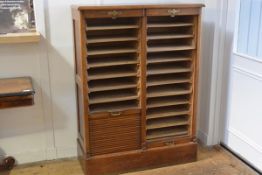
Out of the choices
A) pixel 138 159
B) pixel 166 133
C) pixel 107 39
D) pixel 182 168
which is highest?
pixel 107 39

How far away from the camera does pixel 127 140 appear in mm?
2623

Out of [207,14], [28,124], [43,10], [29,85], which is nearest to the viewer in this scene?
[29,85]

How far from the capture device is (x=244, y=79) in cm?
271

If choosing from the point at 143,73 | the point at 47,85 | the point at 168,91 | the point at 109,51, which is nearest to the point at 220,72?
the point at 168,91

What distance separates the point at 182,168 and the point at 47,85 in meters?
1.31

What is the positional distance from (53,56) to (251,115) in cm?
167

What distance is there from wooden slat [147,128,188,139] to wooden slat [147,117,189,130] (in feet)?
0.23

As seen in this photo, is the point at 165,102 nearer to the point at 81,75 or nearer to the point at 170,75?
the point at 170,75

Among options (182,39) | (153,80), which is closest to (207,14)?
(182,39)

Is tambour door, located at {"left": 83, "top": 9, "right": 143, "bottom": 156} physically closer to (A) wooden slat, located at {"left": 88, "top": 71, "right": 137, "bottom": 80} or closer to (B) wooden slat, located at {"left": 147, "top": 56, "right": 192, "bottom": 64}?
(A) wooden slat, located at {"left": 88, "top": 71, "right": 137, "bottom": 80}

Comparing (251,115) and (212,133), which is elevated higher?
(251,115)

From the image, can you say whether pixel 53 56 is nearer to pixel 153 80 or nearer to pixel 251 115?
pixel 153 80

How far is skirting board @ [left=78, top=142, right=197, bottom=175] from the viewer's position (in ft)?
8.43

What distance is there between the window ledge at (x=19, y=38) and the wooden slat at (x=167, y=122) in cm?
112
